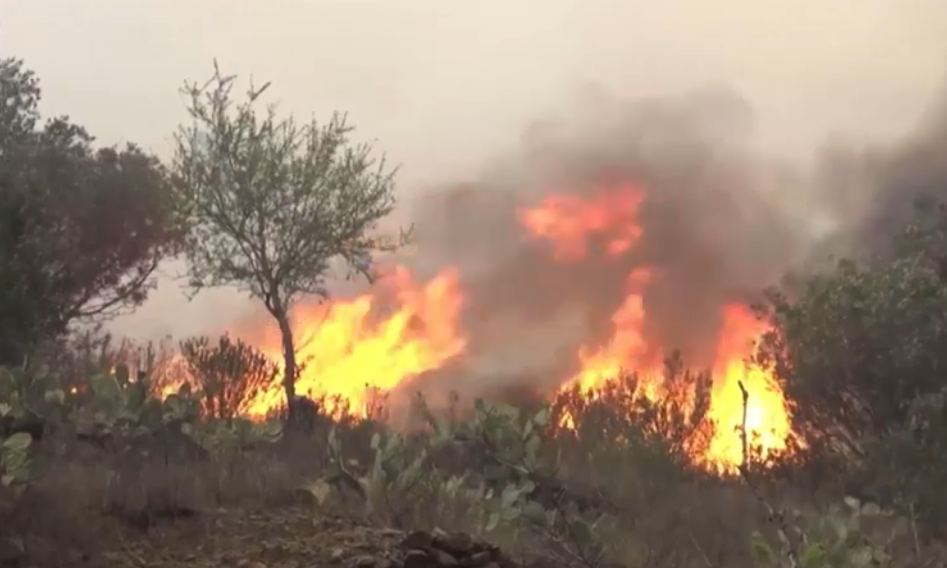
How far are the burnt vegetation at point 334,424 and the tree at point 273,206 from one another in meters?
0.03

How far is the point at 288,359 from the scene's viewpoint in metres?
13.9

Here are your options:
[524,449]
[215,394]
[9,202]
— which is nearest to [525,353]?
[215,394]

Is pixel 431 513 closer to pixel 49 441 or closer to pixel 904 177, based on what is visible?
pixel 49 441

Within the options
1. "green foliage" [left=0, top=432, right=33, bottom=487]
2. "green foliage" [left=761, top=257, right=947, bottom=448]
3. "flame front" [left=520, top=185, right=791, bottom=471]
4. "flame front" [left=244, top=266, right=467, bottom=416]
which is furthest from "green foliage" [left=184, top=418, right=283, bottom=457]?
"green foliage" [left=761, top=257, right=947, bottom=448]

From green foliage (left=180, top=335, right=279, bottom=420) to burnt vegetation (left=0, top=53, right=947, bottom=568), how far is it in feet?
0.14

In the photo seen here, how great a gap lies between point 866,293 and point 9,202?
425 inches

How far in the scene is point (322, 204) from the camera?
14.6 meters

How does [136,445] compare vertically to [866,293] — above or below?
below

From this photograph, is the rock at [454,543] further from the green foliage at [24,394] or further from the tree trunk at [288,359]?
the tree trunk at [288,359]

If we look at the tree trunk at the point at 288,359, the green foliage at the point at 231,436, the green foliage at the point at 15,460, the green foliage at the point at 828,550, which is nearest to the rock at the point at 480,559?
the green foliage at the point at 828,550

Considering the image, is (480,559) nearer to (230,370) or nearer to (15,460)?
(15,460)

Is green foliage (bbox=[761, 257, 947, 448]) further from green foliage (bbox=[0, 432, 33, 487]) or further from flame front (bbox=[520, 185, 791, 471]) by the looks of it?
green foliage (bbox=[0, 432, 33, 487])

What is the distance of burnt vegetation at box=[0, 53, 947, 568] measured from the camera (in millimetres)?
4777

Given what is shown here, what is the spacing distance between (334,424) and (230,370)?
9.76 feet
